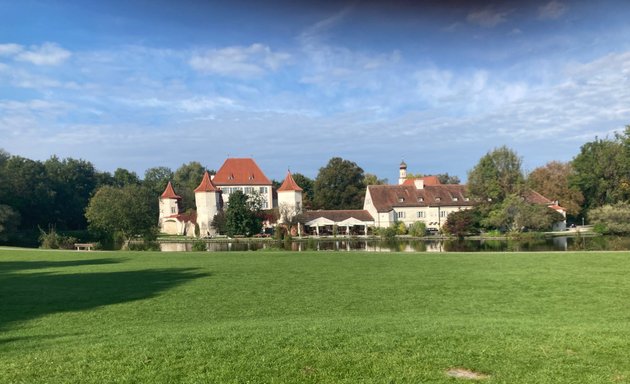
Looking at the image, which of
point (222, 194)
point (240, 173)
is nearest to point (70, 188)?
point (222, 194)

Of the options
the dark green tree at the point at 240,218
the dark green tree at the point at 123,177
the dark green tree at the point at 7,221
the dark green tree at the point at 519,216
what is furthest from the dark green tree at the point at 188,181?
the dark green tree at the point at 519,216

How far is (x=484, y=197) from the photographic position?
184 ft

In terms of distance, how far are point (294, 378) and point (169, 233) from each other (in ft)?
246

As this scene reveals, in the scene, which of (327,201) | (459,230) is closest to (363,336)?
(459,230)

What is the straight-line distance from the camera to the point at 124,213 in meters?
43.5

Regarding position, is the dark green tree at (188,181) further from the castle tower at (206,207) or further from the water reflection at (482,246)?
the water reflection at (482,246)

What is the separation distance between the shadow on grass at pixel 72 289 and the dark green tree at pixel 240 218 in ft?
128

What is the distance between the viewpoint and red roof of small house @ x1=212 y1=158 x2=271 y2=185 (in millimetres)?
Result: 76688

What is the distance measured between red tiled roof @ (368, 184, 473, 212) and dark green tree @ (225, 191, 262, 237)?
17.5 meters

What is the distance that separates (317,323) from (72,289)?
28.8 feet

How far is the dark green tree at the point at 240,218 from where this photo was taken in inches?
2298

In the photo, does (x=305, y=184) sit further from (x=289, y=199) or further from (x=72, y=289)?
(x=72, y=289)

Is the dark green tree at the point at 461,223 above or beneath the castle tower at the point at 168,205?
beneath

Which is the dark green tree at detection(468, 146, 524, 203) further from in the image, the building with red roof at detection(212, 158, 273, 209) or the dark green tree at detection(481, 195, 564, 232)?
the building with red roof at detection(212, 158, 273, 209)
